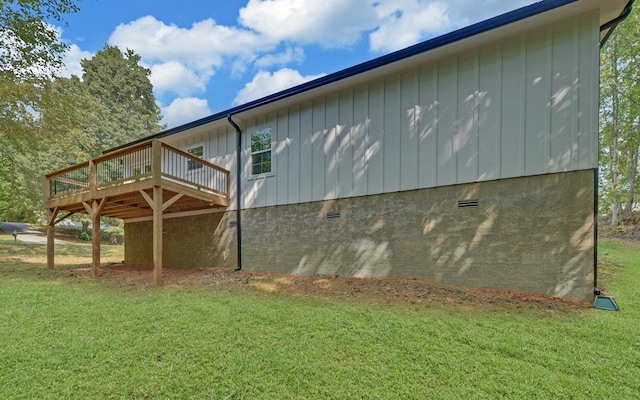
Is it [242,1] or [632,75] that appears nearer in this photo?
[242,1]

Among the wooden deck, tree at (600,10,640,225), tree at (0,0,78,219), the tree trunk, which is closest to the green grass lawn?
the wooden deck

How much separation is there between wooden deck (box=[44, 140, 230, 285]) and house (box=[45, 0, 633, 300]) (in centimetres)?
8

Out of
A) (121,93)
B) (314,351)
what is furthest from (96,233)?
(121,93)

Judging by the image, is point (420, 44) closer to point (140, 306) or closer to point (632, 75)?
point (140, 306)

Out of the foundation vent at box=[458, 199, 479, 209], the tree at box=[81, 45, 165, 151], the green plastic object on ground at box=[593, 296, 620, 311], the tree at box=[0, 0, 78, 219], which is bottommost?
the green plastic object on ground at box=[593, 296, 620, 311]

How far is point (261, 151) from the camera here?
8.40 m

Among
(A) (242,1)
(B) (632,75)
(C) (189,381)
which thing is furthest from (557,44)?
(B) (632,75)

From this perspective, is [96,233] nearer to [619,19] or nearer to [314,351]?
[314,351]

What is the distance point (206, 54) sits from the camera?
1440 centimetres

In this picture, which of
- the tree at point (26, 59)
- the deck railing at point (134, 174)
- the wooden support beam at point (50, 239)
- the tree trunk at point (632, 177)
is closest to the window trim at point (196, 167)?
the deck railing at point (134, 174)

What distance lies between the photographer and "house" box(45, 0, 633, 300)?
473 centimetres

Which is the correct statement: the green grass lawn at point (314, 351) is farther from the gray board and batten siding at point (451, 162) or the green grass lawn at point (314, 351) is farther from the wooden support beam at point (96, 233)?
the wooden support beam at point (96, 233)

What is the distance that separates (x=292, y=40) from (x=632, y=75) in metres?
17.2

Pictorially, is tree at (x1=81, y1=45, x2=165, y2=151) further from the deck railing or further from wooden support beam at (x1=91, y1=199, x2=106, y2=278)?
wooden support beam at (x1=91, y1=199, x2=106, y2=278)
